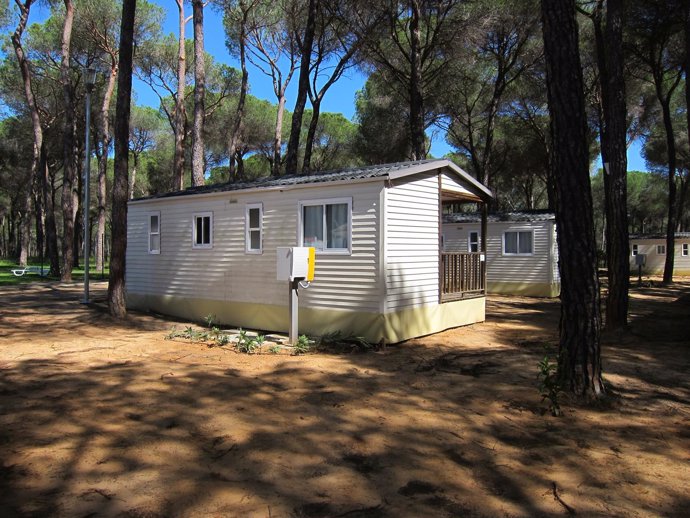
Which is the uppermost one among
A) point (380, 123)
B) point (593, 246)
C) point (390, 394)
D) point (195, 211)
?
point (380, 123)

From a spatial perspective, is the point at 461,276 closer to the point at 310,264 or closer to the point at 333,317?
the point at 333,317

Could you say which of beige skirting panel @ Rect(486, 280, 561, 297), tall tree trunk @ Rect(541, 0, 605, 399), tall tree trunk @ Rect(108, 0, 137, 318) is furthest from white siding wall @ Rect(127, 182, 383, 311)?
beige skirting panel @ Rect(486, 280, 561, 297)

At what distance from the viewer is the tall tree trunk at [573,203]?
15.4ft

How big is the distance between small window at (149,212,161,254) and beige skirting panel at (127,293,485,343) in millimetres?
1062

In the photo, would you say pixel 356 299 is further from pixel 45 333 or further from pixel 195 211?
pixel 45 333

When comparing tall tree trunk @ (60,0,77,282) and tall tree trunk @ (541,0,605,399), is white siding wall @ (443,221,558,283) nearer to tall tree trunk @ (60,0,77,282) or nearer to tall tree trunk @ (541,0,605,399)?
tall tree trunk @ (541,0,605,399)

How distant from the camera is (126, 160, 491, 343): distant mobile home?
312 inches

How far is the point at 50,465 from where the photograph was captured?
10.4 feet

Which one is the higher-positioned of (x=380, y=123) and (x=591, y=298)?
(x=380, y=123)

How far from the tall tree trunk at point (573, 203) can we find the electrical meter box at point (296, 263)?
404 centimetres

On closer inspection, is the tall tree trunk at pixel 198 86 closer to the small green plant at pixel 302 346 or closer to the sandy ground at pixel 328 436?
the sandy ground at pixel 328 436

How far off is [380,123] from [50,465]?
70.2 feet

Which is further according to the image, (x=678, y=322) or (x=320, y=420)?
(x=678, y=322)

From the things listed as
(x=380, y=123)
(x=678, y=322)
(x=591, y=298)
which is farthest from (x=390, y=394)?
(x=380, y=123)
